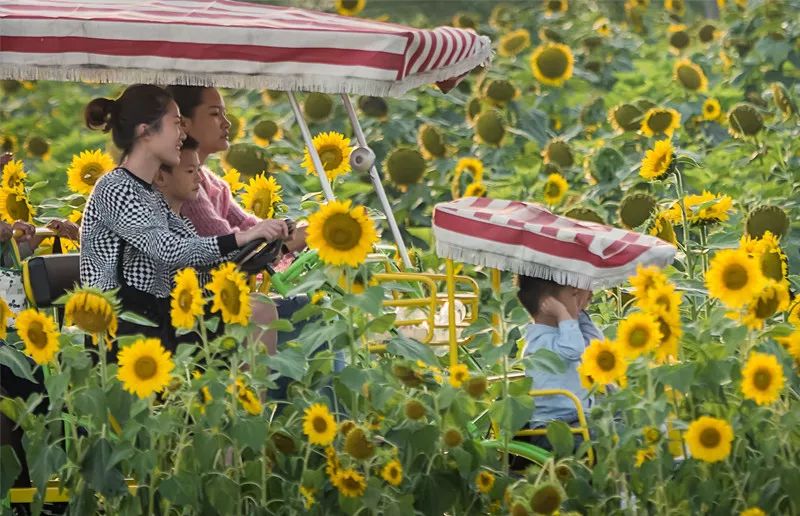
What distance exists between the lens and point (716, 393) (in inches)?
165

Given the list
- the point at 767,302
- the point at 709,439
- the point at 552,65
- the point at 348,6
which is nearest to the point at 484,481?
the point at 709,439

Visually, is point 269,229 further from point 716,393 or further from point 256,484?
point 716,393

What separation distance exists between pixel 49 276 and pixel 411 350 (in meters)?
1.18

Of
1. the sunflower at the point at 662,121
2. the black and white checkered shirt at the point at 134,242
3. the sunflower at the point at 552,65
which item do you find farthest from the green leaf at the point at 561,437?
the sunflower at the point at 552,65

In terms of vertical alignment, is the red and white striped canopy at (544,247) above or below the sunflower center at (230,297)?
above

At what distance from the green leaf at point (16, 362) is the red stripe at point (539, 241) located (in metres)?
1.07

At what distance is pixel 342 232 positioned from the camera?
419 centimetres

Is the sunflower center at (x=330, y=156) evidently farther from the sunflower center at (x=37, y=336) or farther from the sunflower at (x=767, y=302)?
the sunflower at (x=767, y=302)

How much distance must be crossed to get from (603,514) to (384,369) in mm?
608

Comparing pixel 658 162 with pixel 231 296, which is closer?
pixel 231 296

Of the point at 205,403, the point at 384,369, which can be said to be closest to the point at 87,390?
the point at 205,403

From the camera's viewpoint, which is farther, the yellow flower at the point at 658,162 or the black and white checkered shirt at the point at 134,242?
the yellow flower at the point at 658,162

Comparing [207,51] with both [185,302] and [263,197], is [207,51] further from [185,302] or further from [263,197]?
[263,197]

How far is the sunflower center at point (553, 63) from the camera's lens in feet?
30.6
